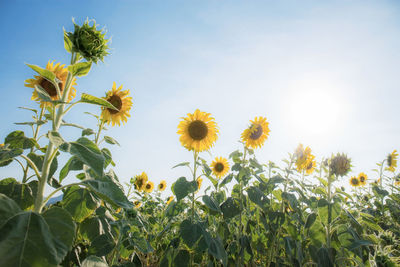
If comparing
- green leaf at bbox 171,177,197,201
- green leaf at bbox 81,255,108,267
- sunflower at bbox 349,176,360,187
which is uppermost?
sunflower at bbox 349,176,360,187

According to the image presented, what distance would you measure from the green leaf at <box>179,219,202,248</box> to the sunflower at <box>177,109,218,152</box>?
1.48 m

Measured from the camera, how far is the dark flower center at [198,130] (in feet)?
12.1

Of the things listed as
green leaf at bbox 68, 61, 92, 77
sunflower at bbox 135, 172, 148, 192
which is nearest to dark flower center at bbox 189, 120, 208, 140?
green leaf at bbox 68, 61, 92, 77

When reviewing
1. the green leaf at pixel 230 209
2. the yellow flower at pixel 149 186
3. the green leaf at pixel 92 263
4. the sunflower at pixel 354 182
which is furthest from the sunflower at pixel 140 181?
the sunflower at pixel 354 182

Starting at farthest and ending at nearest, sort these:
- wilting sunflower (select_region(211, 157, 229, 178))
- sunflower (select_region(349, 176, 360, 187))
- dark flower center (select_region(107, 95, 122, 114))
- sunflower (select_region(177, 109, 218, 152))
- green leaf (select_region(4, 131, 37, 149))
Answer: sunflower (select_region(349, 176, 360, 187)), wilting sunflower (select_region(211, 157, 229, 178)), sunflower (select_region(177, 109, 218, 152)), dark flower center (select_region(107, 95, 122, 114)), green leaf (select_region(4, 131, 37, 149))

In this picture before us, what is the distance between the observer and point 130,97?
3.10m

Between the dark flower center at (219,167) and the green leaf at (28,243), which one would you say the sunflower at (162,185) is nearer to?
the dark flower center at (219,167)

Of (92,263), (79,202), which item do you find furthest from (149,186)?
(92,263)

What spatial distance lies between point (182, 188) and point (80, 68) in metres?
1.45

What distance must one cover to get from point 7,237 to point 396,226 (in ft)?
17.1

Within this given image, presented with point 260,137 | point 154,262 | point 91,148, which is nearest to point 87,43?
point 91,148

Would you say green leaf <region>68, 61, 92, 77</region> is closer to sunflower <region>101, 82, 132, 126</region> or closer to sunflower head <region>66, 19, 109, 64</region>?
sunflower head <region>66, 19, 109, 64</region>

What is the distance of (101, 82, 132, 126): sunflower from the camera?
296 centimetres

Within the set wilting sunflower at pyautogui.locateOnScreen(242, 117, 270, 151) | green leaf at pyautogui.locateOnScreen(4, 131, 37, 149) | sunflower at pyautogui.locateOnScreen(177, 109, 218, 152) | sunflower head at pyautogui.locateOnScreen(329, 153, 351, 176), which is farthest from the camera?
wilting sunflower at pyautogui.locateOnScreen(242, 117, 270, 151)
